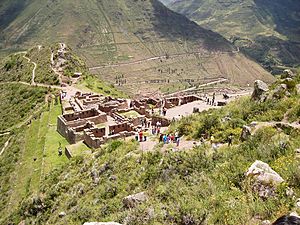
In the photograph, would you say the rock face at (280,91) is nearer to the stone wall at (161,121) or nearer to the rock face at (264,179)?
the rock face at (264,179)

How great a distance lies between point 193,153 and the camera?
15438 millimetres

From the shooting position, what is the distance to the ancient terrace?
30.8 meters

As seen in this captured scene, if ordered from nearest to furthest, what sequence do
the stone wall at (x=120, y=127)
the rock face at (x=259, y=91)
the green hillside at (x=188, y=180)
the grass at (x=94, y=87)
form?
the green hillside at (x=188, y=180) < the rock face at (x=259, y=91) < the stone wall at (x=120, y=127) < the grass at (x=94, y=87)

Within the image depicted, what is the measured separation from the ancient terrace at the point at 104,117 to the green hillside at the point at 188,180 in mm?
5768

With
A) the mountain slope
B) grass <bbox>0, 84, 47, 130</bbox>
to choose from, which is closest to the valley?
grass <bbox>0, 84, 47, 130</bbox>

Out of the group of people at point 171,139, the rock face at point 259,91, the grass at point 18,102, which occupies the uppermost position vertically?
the rock face at point 259,91

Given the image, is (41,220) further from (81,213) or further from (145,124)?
(145,124)

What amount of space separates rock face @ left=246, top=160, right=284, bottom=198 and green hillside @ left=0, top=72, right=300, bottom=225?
14 centimetres

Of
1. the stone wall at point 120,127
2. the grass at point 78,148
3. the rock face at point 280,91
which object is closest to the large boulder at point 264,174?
the rock face at point 280,91

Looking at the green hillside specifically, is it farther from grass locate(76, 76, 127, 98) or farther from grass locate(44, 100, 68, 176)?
grass locate(76, 76, 127, 98)

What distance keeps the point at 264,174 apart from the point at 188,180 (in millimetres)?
4106

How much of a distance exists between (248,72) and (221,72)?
15.5 metres

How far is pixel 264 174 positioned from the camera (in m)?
9.62

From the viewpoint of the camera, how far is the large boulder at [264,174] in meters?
9.39
